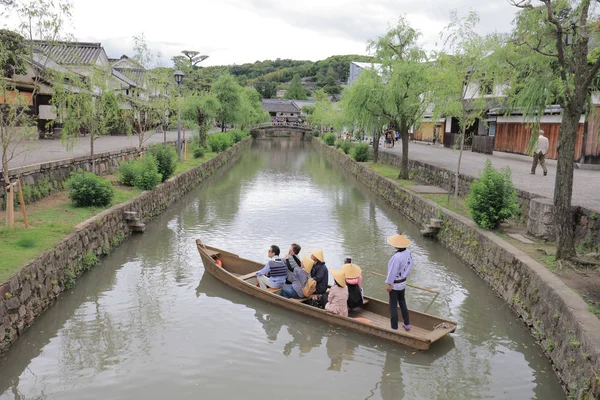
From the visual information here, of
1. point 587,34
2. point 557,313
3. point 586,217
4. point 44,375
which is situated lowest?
point 44,375

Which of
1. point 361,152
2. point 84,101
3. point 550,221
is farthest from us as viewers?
point 361,152

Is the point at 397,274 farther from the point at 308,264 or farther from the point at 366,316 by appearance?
the point at 308,264

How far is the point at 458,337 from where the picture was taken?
841 centimetres

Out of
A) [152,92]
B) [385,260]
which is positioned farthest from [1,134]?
[152,92]

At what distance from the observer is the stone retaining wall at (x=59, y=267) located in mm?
7410

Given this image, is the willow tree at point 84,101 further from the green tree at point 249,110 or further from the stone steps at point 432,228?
the green tree at point 249,110

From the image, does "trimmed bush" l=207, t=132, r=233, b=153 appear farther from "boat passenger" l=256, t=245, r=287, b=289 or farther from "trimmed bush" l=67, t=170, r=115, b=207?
"boat passenger" l=256, t=245, r=287, b=289

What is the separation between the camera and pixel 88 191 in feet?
43.2

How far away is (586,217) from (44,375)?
10.5 m

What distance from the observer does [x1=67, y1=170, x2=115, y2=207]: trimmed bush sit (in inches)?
517

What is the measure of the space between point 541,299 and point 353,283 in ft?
10.3

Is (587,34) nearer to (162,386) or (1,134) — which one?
(162,386)

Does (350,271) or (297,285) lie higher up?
(350,271)

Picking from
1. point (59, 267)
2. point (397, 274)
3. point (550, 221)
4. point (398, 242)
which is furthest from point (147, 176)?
point (550, 221)
